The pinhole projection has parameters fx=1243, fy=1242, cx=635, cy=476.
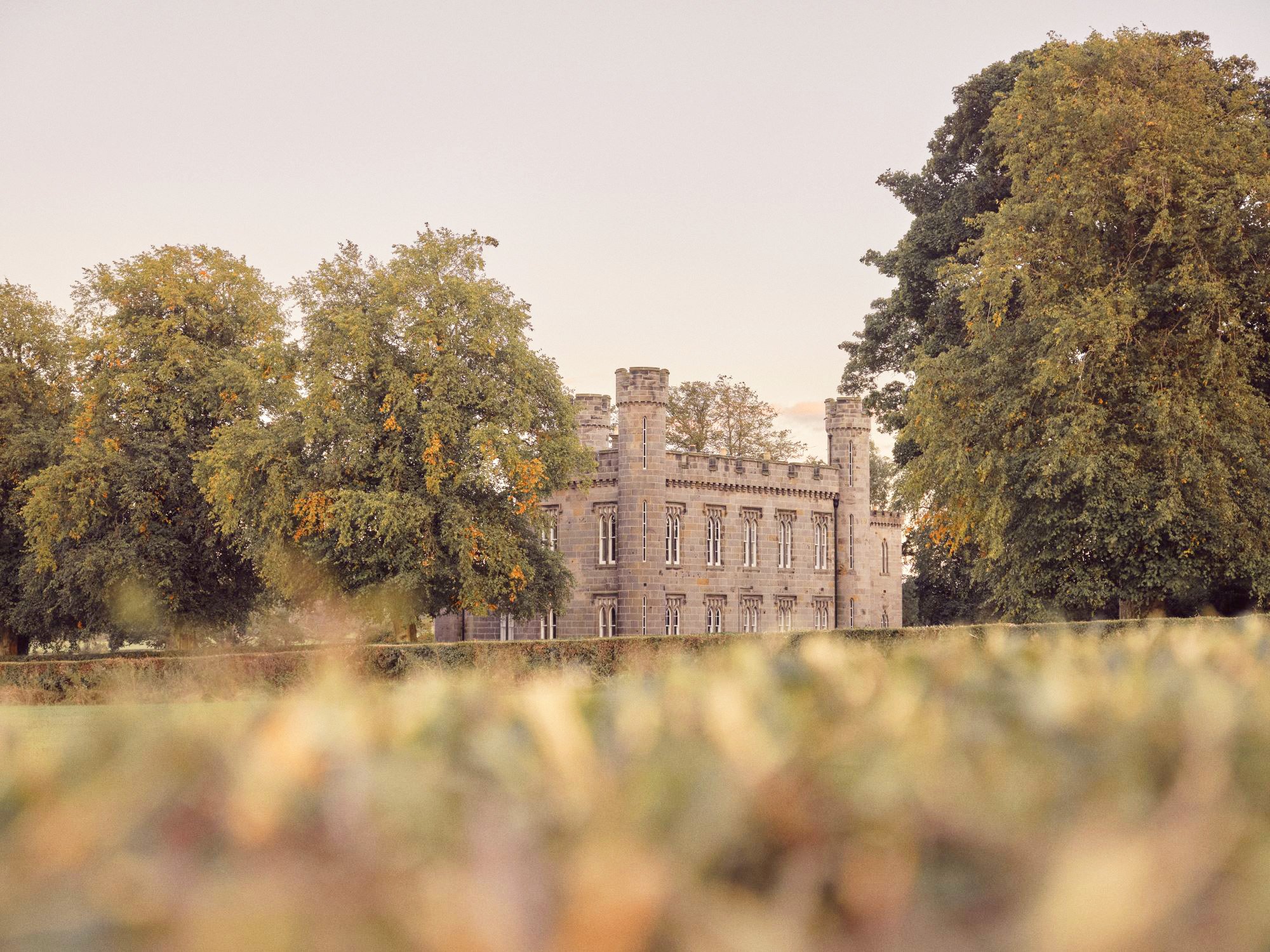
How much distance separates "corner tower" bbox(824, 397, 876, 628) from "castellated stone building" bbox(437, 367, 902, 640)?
54mm

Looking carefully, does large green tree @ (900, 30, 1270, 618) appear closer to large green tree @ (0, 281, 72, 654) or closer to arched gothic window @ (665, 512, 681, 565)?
arched gothic window @ (665, 512, 681, 565)

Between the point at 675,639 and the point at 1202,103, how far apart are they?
54.0 feet

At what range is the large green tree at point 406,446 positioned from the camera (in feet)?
105

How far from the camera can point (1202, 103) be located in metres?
27.1

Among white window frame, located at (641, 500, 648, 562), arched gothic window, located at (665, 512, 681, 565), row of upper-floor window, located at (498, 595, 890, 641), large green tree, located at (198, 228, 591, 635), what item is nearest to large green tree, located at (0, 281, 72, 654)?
large green tree, located at (198, 228, 591, 635)

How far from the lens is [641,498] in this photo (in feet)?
157

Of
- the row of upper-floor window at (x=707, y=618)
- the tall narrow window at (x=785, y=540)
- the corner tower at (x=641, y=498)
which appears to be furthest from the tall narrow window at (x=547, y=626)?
the tall narrow window at (x=785, y=540)

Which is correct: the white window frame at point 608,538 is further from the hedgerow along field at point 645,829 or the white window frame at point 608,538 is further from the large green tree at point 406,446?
the hedgerow along field at point 645,829

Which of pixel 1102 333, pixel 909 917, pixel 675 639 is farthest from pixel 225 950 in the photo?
pixel 1102 333

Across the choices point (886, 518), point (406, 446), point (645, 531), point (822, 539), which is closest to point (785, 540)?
point (822, 539)

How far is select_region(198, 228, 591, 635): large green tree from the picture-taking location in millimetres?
32062

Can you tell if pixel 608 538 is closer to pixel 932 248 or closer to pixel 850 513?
pixel 850 513

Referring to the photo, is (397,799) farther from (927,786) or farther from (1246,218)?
(1246,218)

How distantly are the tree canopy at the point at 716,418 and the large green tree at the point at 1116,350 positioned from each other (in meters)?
35.0
